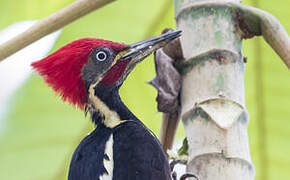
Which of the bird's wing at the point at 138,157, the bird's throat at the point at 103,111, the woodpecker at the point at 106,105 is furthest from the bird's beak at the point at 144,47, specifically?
the bird's wing at the point at 138,157

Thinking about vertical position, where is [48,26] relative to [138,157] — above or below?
above

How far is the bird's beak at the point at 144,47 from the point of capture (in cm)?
212

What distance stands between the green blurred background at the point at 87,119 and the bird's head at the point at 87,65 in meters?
0.09

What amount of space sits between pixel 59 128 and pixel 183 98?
0.79m

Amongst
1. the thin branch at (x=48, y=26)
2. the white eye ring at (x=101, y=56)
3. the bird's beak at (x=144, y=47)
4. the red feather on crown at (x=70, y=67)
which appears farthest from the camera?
the white eye ring at (x=101, y=56)

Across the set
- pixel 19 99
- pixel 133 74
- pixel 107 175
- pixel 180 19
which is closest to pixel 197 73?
pixel 180 19

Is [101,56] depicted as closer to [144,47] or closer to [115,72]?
[115,72]

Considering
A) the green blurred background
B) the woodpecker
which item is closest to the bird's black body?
the woodpecker

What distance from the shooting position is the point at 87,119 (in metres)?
2.63

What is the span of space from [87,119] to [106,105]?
0.12 metres

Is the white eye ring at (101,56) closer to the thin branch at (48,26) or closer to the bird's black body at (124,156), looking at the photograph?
the bird's black body at (124,156)

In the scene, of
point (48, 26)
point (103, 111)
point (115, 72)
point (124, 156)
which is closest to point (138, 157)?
point (124, 156)

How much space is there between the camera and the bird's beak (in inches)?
83.7

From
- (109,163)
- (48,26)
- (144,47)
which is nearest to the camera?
(48,26)
